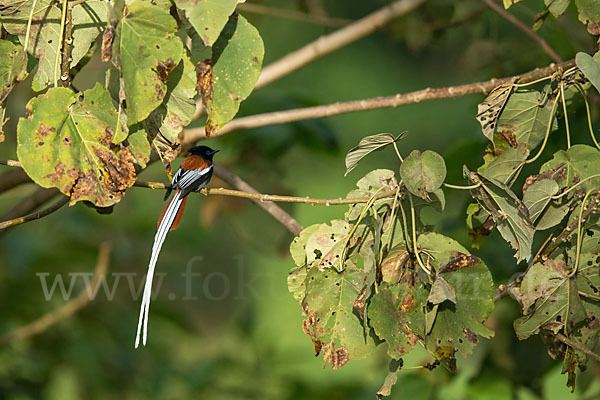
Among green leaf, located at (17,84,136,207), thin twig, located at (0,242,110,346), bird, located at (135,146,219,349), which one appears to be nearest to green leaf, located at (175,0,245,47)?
green leaf, located at (17,84,136,207)

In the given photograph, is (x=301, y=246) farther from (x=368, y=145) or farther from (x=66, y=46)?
(x=66, y=46)

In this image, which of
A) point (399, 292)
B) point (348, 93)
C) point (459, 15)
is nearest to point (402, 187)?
point (399, 292)

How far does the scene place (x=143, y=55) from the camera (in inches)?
39.9

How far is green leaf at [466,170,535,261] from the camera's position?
1079 millimetres

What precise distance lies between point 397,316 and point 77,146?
0.61 meters

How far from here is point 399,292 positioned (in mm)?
1079

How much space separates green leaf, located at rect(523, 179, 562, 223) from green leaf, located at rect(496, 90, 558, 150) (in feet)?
0.59

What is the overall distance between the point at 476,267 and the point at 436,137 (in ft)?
20.5

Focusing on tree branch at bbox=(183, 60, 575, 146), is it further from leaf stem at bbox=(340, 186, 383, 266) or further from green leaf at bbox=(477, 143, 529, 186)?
leaf stem at bbox=(340, 186, 383, 266)

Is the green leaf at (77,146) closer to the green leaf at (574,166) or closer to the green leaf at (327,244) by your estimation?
the green leaf at (327,244)

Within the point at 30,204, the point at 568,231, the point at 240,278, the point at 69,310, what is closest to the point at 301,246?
the point at 568,231

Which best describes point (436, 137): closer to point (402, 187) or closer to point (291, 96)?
point (291, 96)

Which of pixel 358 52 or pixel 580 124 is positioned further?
pixel 358 52

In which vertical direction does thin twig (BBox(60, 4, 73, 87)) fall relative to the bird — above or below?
above
